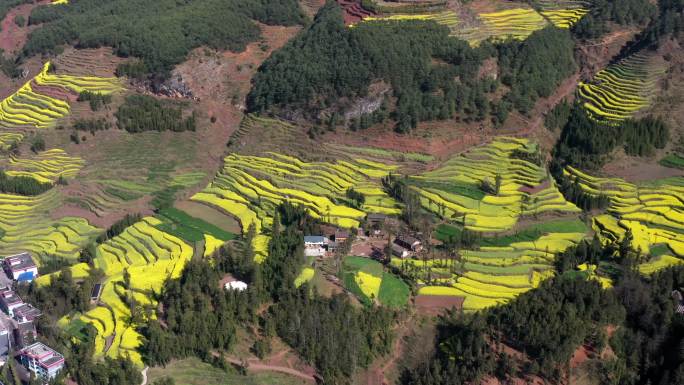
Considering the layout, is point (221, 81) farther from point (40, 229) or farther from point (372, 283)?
point (372, 283)

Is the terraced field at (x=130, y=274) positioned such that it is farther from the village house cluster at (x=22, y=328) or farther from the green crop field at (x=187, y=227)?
the village house cluster at (x=22, y=328)

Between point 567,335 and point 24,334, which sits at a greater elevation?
point 567,335

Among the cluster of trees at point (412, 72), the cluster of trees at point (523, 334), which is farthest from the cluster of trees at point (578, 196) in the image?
the cluster of trees at point (523, 334)

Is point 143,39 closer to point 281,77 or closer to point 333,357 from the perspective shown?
point 281,77

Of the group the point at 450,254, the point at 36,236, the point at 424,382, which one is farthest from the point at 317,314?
the point at 36,236

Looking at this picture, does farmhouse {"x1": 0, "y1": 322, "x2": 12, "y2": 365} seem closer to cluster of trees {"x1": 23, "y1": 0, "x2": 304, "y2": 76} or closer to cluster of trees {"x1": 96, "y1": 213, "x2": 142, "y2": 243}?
cluster of trees {"x1": 96, "y1": 213, "x2": 142, "y2": 243}

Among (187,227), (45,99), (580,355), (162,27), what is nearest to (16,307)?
(187,227)
